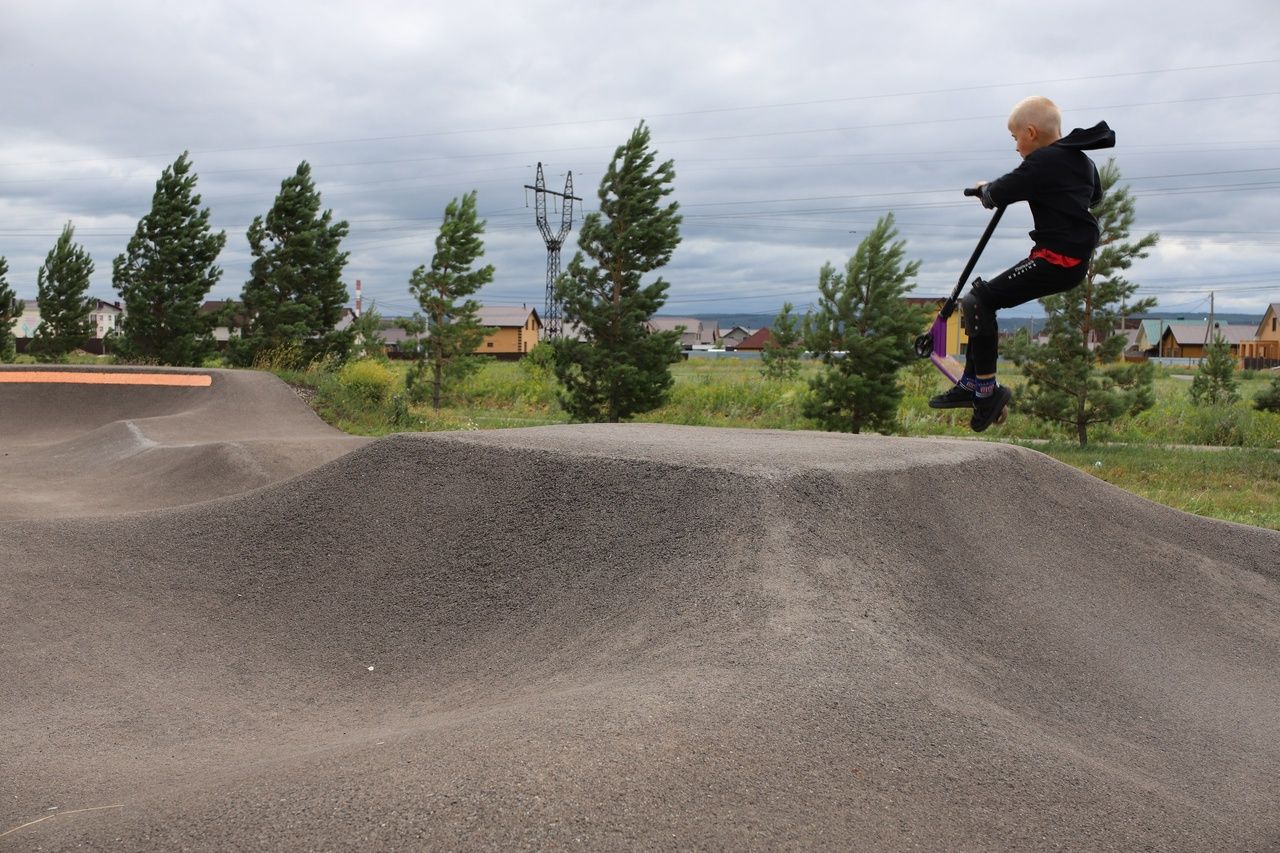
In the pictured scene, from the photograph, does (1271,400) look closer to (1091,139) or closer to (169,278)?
(1091,139)

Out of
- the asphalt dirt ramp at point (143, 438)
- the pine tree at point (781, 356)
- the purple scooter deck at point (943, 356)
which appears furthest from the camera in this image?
the pine tree at point (781, 356)

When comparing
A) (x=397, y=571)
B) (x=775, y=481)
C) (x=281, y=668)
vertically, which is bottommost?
(x=281, y=668)

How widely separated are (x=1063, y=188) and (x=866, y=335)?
1538 cm

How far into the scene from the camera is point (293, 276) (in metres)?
28.1

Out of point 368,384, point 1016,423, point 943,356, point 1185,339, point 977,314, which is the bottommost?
point 1016,423

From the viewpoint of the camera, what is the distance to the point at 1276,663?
302 inches

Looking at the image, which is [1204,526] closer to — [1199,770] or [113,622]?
[1199,770]

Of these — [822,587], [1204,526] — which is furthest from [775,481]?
[1204,526]

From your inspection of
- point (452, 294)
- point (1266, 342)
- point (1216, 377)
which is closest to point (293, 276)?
point (452, 294)


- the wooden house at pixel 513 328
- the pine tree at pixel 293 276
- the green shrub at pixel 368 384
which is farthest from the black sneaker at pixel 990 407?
the wooden house at pixel 513 328

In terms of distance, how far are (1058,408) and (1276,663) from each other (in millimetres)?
13733

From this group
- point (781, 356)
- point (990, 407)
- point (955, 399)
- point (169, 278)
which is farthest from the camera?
point (781, 356)

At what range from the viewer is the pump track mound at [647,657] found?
4.12 m

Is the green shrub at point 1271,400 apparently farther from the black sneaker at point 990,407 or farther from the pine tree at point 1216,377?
the black sneaker at point 990,407
